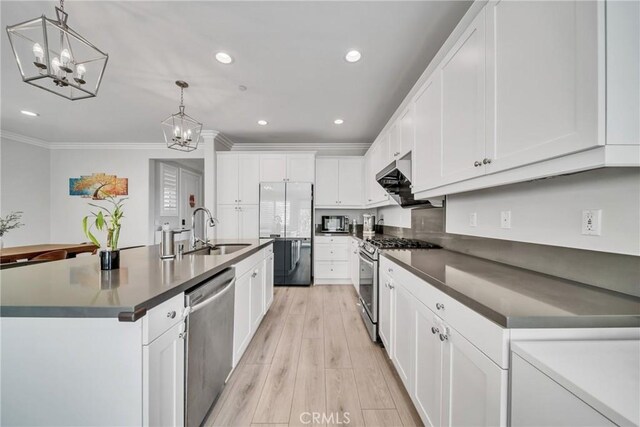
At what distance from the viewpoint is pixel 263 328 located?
242 cm

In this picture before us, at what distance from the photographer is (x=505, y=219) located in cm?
138

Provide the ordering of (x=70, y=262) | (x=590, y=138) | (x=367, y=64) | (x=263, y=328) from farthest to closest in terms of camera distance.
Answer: (x=263, y=328) < (x=367, y=64) < (x=70, y=262) < (x=590, y=138)

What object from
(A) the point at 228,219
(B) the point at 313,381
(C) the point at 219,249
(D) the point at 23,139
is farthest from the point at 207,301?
(D) the point at 23,139

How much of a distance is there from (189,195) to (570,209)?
7040 millimetres

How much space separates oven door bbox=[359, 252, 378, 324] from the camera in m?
2.10

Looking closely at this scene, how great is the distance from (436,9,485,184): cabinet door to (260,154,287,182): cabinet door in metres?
3.01

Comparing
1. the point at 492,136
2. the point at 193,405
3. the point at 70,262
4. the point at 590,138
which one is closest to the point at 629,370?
the point at 590,138

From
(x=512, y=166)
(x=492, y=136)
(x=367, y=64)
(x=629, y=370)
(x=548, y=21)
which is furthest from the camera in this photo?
(x=367, y=64)

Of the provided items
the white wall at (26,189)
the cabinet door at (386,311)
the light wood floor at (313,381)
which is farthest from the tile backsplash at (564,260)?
the white wall at (26,189)

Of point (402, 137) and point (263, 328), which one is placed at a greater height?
point (402, 137)

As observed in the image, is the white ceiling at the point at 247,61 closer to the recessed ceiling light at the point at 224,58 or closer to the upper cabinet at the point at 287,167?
the recessed ceiling light at the point at 224,58

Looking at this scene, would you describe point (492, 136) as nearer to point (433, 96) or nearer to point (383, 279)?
point (433, 96)

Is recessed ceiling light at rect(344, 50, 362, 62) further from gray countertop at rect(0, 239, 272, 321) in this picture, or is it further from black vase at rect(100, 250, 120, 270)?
black vase at rect(100, 250, 120, 270)

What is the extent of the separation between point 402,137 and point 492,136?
1307 mm
